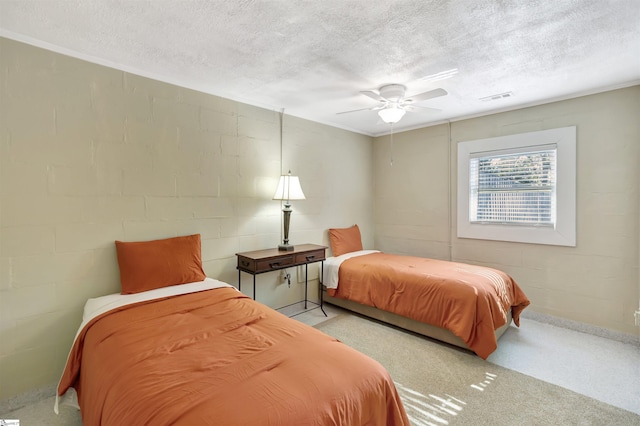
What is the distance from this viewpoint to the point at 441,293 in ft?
9.36

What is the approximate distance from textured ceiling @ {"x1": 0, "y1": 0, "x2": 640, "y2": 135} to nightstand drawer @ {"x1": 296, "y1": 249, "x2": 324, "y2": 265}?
5.66 ft

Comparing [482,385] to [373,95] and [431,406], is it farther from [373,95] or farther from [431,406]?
[373,95]

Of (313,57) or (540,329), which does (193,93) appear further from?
(540,329)

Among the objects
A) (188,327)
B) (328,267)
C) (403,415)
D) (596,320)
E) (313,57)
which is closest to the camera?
(403,415)

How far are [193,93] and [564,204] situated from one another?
3.97 meters

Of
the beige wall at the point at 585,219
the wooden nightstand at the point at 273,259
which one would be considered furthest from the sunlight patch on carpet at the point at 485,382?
the wooden nightstand at the point at 273,259

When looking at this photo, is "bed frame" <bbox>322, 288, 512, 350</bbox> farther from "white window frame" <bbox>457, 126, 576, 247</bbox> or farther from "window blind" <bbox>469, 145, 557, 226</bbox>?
"window blind" <bbox>469, 145, 557, 226</bbox>

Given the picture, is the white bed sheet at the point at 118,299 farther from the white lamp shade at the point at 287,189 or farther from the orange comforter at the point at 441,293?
the orange comforter at the point at 441,293

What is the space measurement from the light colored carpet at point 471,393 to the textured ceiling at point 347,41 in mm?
2453

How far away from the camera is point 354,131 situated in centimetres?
469

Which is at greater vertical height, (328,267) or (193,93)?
(193,93)

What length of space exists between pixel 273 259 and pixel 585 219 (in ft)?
10.6

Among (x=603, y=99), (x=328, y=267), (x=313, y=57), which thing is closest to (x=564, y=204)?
(x=603, y=99)

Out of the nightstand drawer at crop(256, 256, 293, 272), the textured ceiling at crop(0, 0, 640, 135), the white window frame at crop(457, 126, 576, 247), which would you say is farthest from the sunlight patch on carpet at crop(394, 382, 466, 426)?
the textured ceiling at crop(0, 0, 640, 135)
